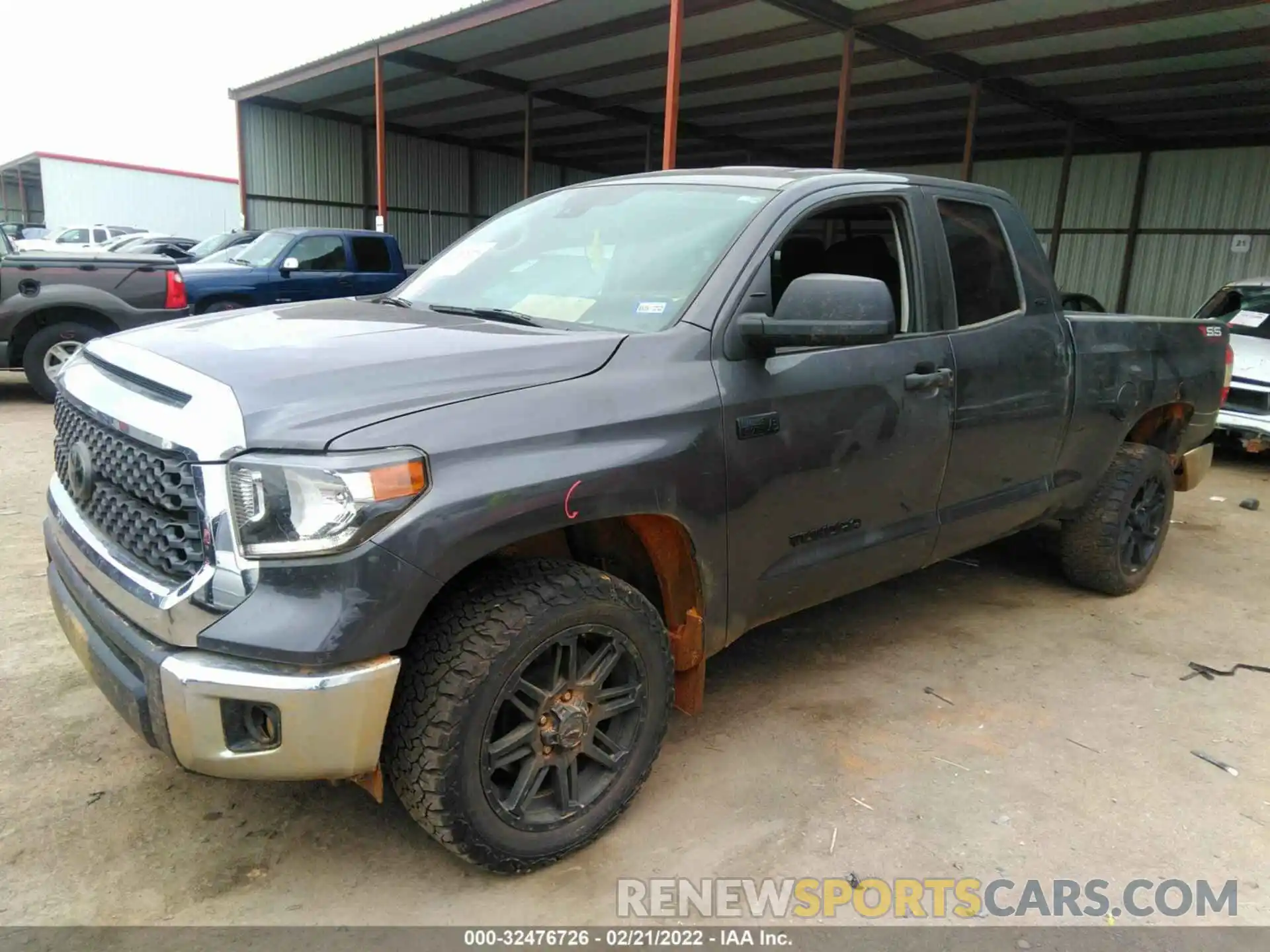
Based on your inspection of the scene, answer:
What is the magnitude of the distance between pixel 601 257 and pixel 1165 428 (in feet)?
11.5

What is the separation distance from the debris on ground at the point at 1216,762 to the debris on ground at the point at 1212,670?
666mm

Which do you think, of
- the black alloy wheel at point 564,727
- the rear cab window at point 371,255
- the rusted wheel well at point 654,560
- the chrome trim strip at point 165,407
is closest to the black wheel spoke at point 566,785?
the black alloy wheel at point 564,727

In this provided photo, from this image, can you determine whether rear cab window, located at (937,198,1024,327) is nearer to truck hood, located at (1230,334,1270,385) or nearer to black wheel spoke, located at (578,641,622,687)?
black wheel spoke, located at (578,641,622,687)

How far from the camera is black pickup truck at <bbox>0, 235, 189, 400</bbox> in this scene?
8062mm

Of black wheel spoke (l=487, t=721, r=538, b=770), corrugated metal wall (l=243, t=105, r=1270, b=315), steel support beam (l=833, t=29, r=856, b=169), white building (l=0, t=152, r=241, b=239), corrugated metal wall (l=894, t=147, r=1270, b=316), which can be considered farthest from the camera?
white building (l=0, t=152, r=241, b=239)

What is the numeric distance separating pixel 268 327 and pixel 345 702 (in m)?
1.20

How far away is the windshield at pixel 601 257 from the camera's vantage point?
9.20 ft

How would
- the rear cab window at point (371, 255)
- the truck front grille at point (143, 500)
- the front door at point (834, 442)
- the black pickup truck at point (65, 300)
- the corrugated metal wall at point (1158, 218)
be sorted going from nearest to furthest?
1. the truck front grille at point (143, 500)
2. the front door at point (834, 442)
3. the black pickup truck at point (65, 300)
4. the rear cab window at point (371, 255)
5. the corrugated metal wall at point (1158, 218)

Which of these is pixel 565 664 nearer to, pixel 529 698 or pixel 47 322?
pixel 529 698

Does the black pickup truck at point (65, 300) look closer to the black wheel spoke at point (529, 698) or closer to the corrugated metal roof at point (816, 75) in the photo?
the corrugated metal roof at point (816, 75)

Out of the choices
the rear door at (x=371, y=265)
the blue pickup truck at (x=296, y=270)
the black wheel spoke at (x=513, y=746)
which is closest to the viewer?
the black wheel spoke at (x=513, y=746)

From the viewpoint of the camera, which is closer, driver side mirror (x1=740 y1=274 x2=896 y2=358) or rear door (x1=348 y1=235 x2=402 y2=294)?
driver side mirror (x1=740 y1=274 x2=896 y2=358)

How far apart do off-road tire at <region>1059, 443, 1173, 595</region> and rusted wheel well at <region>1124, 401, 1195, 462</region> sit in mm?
162

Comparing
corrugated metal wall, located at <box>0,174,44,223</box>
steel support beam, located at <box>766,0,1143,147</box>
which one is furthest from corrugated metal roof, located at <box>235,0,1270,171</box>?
corrugated metal wall, located at <box>0,174,44,223</box>
